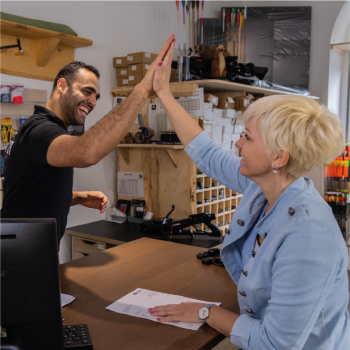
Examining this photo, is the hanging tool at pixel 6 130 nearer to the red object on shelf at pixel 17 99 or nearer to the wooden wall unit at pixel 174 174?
the red object on shelf at pixel 17 99

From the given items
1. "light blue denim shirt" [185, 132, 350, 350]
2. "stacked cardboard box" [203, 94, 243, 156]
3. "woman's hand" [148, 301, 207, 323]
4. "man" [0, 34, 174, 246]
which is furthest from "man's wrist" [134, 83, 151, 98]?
"stacked cardboard box" [203, 94, 243, 156]

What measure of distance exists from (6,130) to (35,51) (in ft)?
2.08

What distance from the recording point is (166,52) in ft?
5.44

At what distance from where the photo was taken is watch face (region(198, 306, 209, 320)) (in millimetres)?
1159

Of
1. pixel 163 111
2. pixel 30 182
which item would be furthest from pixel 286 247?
pixel 163 111

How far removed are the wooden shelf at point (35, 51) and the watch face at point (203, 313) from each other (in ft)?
6.96

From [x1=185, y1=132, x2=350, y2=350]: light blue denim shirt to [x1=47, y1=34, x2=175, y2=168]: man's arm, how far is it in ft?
1.98

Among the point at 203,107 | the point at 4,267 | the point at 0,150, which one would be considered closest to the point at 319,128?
the point at 4,267

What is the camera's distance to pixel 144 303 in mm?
1293

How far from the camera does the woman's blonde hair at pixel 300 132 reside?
1.08 metres

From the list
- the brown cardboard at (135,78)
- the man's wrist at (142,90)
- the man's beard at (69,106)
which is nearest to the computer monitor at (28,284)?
the man's wrist at (142,90)

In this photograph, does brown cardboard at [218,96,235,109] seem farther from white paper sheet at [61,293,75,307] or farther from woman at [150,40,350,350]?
white paper sheet at [61,293,75,307]

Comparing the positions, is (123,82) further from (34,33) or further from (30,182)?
(30,182)

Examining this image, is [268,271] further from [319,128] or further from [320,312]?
[319,128]
